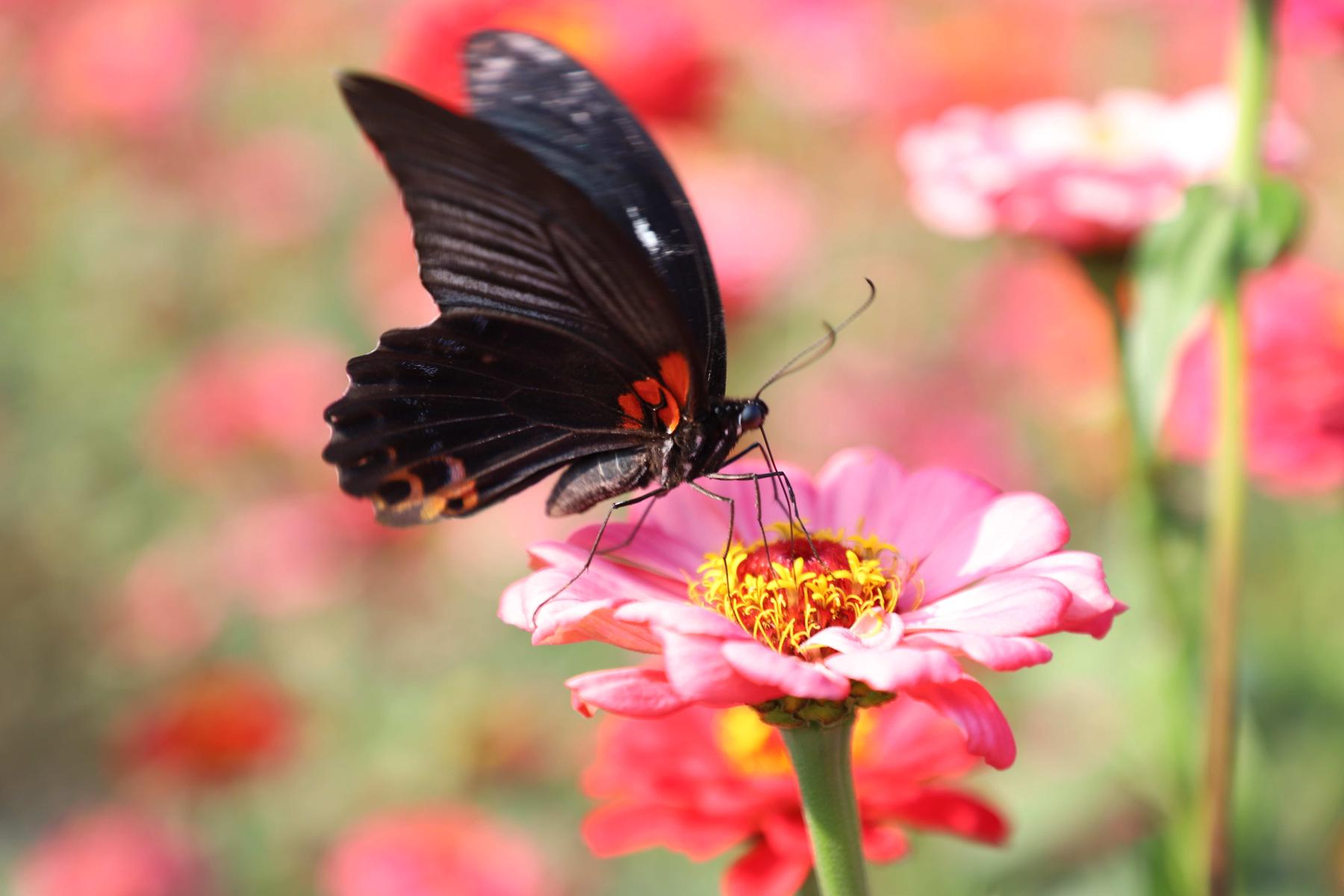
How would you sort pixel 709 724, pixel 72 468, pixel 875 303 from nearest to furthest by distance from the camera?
pixel 709 724 < pixel 72 468 < pixel 875 303

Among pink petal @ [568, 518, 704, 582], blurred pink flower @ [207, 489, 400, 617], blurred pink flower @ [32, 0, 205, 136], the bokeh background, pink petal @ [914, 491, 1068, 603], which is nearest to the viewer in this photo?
pink petal @ [914, 491, 1068, 603]

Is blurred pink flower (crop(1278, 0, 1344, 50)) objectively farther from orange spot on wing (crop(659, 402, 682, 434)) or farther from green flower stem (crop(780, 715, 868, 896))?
green flower stem (crop(780, 715, 868, 896))

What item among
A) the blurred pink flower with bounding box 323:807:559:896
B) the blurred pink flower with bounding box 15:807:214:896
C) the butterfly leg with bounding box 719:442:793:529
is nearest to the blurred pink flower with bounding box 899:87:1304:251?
the butterfly leg with bounding box 719:442:793:529

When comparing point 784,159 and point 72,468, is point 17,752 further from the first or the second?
point 784,159

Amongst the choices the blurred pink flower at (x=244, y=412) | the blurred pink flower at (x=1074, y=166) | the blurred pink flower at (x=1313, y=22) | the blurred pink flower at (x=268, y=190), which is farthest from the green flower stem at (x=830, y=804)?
the blurred pink flower at (x=268, y=190)

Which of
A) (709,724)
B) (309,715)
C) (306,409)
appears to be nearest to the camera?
(709,724)

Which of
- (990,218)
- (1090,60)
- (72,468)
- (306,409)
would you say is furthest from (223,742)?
(1090,60)

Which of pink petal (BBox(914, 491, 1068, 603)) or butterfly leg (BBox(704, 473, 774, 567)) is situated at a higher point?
butterfly leg (BBox(704, 473, 774, 567))

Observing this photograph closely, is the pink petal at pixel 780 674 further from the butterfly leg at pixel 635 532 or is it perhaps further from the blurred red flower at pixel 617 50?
the blurred red flower at pixel 617 50
